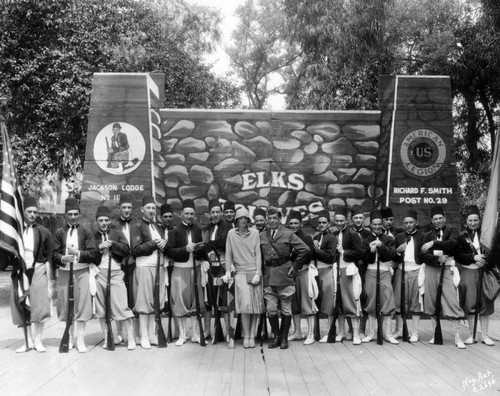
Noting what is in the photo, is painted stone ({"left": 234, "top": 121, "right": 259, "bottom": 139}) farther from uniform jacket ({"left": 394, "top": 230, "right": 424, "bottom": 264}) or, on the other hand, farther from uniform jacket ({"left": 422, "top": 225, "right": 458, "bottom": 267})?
uniform jacket ({"left": 422, "top": 225, "right": 458, "bottom": 267})

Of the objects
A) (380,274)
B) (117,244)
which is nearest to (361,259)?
(380,274)

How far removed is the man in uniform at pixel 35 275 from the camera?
836 cm

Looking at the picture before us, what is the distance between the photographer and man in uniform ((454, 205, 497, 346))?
29.3 ft

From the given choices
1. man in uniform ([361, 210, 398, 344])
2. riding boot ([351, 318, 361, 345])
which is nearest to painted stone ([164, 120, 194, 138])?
man in uniform ([361, 210, 398, 344])

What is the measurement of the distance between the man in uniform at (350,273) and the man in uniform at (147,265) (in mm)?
2414

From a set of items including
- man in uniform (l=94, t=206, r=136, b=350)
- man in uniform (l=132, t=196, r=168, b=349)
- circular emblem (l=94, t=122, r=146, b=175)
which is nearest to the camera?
man in uniform (l=94, t=206, r=136, b=350)

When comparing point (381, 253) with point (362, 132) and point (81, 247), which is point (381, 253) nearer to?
point (362, 132)

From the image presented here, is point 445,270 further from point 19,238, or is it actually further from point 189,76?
point 189,76

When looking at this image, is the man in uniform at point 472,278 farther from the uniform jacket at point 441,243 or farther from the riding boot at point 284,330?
the riding boot at point 284,330

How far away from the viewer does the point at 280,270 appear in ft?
28.9

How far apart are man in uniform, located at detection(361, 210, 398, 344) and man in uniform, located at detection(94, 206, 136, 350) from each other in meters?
3.20

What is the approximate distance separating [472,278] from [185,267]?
3.89 m
